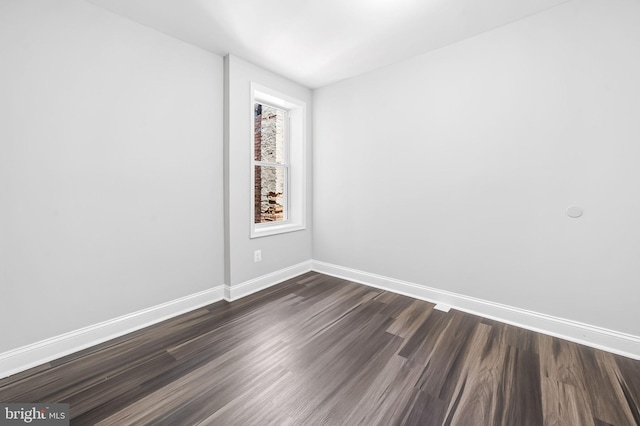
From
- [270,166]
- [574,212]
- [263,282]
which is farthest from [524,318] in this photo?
[270,166]

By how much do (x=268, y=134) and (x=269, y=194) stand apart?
2.68 ft

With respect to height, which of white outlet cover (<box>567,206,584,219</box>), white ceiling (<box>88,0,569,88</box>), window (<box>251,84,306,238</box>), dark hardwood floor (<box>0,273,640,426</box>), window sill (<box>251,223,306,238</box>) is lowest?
dark hardwood floor (<box>0,273,640,426</box>)

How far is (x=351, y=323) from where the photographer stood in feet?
7.70

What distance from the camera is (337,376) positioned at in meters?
1.69

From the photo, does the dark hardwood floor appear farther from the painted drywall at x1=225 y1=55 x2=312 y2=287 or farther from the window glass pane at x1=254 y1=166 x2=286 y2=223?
the window glass pane at x1=254 y1=166 x2=286 y2=223

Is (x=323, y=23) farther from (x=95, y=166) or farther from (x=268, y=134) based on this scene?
(x=95, y=166)

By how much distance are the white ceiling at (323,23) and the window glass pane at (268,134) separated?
830mm

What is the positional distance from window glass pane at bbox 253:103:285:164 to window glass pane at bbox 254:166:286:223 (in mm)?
154

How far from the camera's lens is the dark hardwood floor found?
1406 mm

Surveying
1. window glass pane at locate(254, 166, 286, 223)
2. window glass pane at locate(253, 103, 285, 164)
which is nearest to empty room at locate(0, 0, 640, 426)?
window glass pane at locate(253, 103, 285, 164)

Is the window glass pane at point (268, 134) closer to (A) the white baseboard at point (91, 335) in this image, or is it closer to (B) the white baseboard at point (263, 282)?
(B) the white baseboard at point (263, 282)

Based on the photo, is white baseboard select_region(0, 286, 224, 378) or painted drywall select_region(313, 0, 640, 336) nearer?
white baseboard select_region(0, 286, 224, 378)

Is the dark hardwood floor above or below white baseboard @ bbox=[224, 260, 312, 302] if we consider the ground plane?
below

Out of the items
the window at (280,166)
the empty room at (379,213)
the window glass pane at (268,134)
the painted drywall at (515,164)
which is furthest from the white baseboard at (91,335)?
the painted drywall at (515,164)
